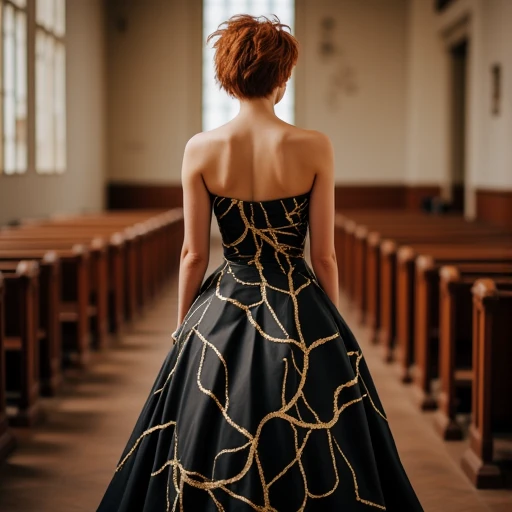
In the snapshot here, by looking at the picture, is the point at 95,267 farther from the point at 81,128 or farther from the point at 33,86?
the point at 81,128

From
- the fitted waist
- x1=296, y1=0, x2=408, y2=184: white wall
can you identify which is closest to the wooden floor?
the fitted waist

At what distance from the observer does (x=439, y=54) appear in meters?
14.4

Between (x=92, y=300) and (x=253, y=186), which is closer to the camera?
(x=253, y=186)

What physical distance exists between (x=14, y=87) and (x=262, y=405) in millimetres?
8061

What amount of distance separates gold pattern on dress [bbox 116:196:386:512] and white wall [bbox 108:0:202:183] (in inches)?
514

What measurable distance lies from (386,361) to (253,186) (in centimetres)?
380

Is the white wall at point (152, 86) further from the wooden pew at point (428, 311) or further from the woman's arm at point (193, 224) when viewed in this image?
the woman's arm at point (193, 224)

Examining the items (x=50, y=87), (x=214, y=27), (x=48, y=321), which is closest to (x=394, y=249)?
(x=48, y=321)

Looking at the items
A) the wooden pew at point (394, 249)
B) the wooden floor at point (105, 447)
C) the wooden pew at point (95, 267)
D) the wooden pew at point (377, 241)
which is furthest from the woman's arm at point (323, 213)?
the wooden pew at point (95, 267)

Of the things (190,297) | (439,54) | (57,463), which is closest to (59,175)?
(439,54)

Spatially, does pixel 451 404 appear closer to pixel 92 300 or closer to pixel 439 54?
pixel 92 300

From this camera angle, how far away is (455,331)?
454 centimetres

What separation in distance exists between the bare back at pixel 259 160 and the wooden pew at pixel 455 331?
191 cm

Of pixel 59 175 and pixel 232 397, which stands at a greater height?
pixel 59 175
